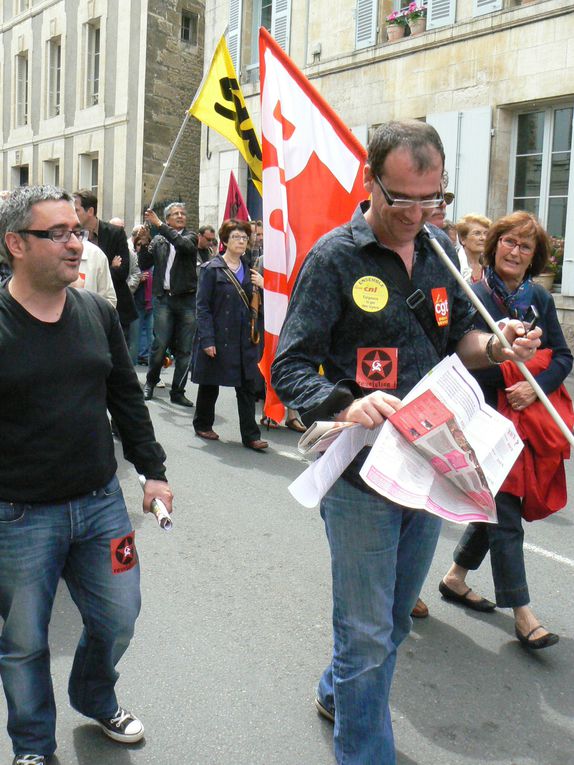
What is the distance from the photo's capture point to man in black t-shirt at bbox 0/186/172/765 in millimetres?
2395

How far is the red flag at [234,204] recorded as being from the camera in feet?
33.4

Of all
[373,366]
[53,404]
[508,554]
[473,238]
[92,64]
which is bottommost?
[508,554]

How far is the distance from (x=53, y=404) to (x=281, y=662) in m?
1.54

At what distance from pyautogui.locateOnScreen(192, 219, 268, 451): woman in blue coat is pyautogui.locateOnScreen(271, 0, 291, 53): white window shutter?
10132mm

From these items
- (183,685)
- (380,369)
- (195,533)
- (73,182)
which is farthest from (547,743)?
(73,182)

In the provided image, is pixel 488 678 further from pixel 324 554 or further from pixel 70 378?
pixel 70 378

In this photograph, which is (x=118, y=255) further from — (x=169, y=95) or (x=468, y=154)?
(x=169, y=95)

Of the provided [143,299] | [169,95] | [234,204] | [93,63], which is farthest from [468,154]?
[93,63]

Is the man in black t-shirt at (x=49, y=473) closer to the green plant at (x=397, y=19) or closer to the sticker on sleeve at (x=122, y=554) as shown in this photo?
the sticker on sleeve at (x=122, y=554)

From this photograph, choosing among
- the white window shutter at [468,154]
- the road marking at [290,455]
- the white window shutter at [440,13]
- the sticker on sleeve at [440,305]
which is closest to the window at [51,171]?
the white window shutter at [440,13]

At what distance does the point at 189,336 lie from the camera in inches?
356

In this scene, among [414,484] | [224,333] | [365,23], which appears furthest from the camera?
[365,23]

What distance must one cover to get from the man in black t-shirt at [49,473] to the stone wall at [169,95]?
63.4 feet

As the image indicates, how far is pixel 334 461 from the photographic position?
2182 millimetres
